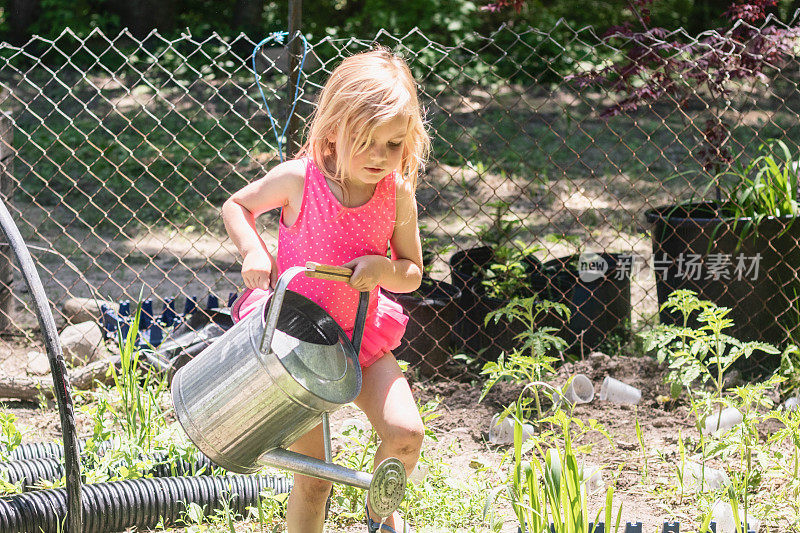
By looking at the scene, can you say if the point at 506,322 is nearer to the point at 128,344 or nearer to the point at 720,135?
the point at 720,135

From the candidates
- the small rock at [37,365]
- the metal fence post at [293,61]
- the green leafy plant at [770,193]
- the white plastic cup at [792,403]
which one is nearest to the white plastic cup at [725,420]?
the white plastic cup at [792,403]

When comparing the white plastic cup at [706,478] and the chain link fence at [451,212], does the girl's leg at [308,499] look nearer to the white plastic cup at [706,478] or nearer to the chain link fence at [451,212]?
the white plastic cup at [706,478]

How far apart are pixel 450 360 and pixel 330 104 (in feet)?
7.06

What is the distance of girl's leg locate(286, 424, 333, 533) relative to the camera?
202 centimetres

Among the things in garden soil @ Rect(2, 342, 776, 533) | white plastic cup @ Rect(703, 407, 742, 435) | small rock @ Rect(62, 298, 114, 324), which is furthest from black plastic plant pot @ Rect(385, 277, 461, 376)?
small rock @ Rect(62, 298, 114, 324)

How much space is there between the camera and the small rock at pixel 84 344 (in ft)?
11.9

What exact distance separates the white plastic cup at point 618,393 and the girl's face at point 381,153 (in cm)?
189

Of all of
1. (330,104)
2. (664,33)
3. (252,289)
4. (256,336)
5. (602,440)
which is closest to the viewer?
(256,336)

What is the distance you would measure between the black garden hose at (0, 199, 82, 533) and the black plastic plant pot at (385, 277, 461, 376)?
5.93 ft

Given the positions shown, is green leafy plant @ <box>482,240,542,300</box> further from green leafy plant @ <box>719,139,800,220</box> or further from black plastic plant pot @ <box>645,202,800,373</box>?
green leafy plant @ <box>719,139,800,220</box>

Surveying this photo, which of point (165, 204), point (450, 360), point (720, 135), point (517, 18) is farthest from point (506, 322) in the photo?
point (517, 18)

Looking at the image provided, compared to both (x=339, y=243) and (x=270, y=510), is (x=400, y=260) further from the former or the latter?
(x=270, y=510)

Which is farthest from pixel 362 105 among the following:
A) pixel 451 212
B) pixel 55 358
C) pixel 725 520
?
pixel 451 212

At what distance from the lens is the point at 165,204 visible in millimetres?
6168
